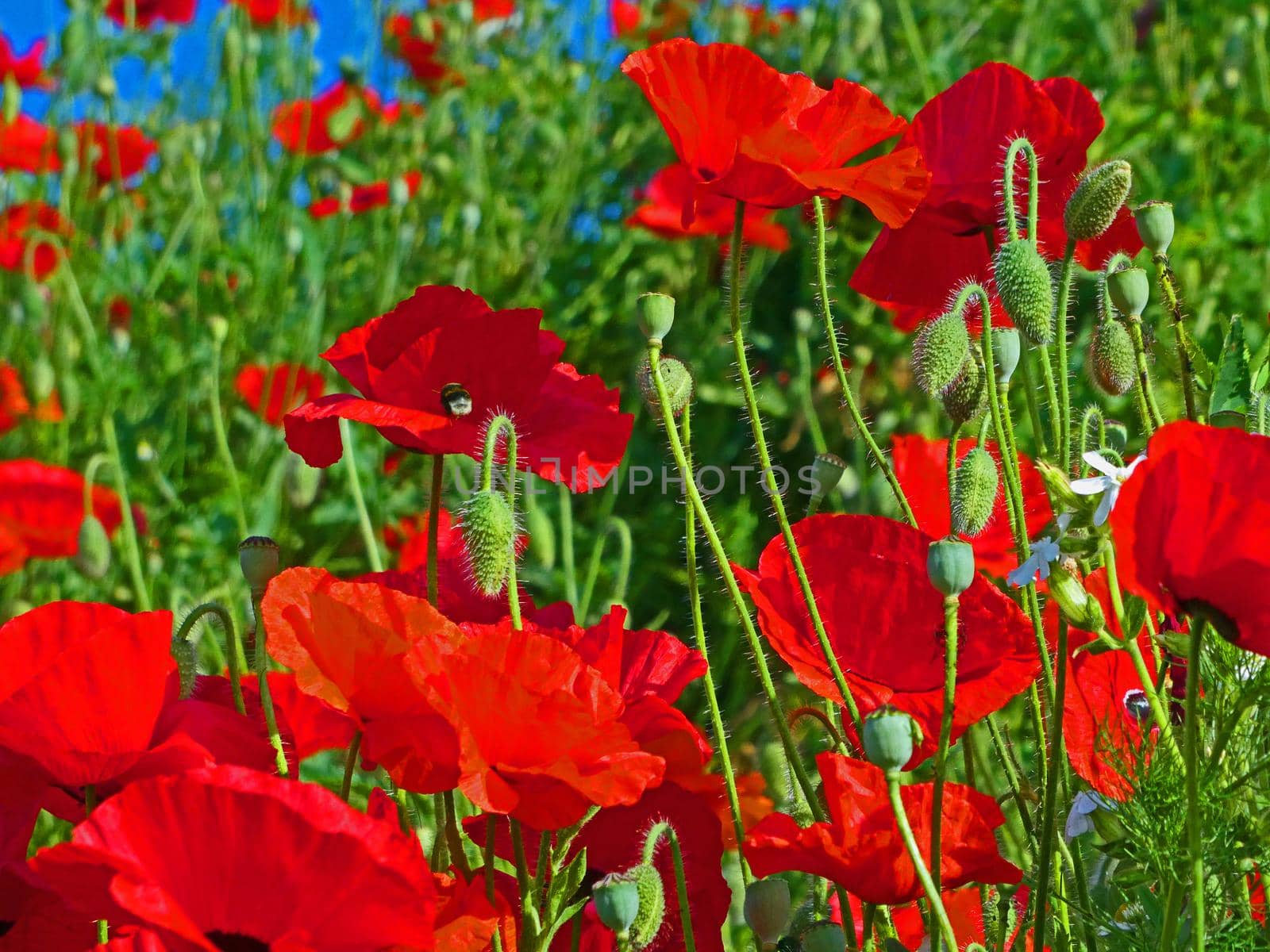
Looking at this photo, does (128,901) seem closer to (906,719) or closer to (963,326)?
(906,719)

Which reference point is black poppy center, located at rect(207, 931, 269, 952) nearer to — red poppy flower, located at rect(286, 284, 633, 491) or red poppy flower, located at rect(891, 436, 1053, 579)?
red poppy flower, located at rect(286, 284, 633, 491)

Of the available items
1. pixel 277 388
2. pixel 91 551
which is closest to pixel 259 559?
pixel 91 551

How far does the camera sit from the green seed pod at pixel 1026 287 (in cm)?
78

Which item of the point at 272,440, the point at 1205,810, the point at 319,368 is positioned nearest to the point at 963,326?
the point at 1205,810

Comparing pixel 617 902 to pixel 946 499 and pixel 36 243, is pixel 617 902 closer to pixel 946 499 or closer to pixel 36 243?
pixel 946 499

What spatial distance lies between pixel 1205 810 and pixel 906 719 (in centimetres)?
17

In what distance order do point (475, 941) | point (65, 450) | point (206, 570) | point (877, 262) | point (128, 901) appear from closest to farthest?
point (128, 901) → point (475, 941) → point (877, 262) → point (206, 570) → point (65, 450)

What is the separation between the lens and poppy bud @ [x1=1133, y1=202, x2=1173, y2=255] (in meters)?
0.86

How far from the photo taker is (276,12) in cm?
320

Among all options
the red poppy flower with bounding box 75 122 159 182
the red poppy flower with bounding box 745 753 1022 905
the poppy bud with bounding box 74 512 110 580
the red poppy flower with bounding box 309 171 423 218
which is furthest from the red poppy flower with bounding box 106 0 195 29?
the red poppy flower with bounding box 745 753 1022 905

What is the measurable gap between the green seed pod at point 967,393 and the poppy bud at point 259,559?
0.39 m

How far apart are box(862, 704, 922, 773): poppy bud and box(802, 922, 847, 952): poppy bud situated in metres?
0.10

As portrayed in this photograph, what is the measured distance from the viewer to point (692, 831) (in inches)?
31.7

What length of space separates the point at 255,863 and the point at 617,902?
138 mm
